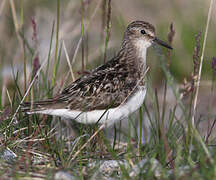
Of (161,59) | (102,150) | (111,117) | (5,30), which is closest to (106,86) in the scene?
(111,117)

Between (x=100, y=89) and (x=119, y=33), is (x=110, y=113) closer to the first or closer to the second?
(x=100, y=89)

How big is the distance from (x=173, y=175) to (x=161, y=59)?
0.88 m

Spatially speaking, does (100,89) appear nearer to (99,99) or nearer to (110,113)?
(99,99)

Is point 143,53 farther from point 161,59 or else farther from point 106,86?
point 161,59

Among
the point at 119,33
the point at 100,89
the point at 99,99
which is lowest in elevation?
the point at 99,99

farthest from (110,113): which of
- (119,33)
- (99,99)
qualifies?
(119,33)

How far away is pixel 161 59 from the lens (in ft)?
11.2

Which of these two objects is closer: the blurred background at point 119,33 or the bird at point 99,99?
the bird at point 99,99

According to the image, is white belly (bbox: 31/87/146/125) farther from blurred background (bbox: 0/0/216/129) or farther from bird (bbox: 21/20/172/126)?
blurred background (bbox: 0/0/216/129)

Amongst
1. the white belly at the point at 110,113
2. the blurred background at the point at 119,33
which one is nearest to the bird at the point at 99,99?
the white belly at the point at 110,113

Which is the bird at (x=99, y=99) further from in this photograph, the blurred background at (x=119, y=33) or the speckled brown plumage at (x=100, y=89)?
the blurred background at (x=119, y=33)

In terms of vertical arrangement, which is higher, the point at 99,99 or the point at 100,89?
the point at 100,89

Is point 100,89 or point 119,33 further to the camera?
point 119,33

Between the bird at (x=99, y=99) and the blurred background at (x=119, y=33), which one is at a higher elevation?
the blurred background at (x=119, y=33)
